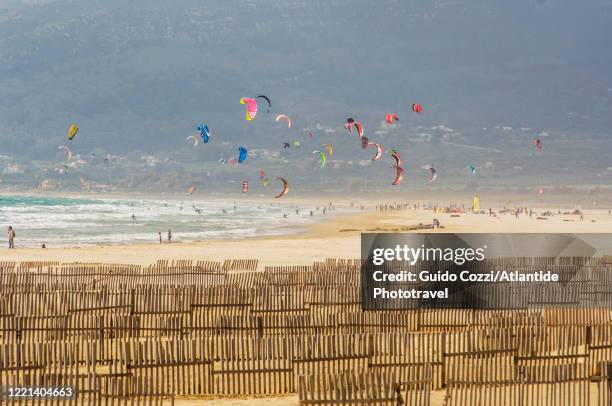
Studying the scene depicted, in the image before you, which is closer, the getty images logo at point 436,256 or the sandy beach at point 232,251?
the getty images logo at point 436,256

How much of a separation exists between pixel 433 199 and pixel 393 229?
343ft

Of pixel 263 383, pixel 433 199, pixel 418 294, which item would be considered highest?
pixel 433 199

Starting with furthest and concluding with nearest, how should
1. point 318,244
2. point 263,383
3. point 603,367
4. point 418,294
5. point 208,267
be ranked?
point 318,244 < point 208,267 < point 418,294 < point 263,383 < point 603,367

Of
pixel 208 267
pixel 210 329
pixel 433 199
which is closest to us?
pixel 210 329

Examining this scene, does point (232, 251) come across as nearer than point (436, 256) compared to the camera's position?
No

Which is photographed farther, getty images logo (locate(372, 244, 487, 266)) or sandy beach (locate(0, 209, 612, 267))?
sandy beach (locate(0, 209, 612, 267))

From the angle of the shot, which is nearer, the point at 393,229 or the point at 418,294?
the point at 418,294

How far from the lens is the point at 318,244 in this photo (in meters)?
59.2

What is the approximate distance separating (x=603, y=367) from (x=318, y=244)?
45044 mm

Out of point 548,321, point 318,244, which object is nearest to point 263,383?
point 548,321

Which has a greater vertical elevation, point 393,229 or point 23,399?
point 393,229

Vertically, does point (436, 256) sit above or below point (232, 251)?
below

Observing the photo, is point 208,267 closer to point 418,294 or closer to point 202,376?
point 418,294

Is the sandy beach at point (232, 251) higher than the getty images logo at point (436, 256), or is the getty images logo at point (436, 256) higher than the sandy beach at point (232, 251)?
the sandy beach at point (232, 251)
